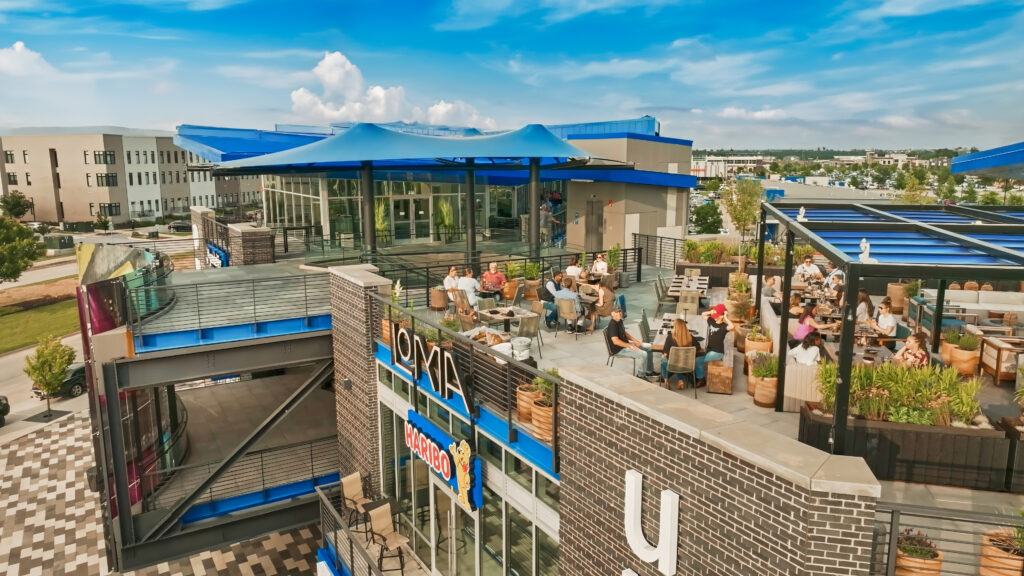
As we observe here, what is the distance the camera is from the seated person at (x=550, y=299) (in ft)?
48.7

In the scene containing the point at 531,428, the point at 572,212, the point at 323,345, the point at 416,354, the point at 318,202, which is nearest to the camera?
the point at 531,428

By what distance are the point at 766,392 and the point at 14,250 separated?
7362 cm

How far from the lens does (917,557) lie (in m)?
5.97

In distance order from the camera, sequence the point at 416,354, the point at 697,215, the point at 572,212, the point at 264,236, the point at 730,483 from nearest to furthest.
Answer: the point at 730,483 < the point at 416,354 < the point at 264,236 < the point at 572,212 < the point at 697,215

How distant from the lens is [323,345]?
17.3m

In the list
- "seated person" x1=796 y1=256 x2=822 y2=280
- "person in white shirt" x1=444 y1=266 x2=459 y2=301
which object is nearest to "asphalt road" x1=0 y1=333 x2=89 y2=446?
"person in white shirt" x1=444 y1=266 x2=459 y2=301

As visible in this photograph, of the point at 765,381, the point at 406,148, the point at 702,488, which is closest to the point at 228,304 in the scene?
the point at 406,148

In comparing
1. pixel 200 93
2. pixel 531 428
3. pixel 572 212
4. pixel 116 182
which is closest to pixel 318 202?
pixel 572 212

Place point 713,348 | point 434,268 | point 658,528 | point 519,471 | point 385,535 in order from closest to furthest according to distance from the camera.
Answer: point 658,528 < point 519,471 < point 713,348 < point 385,535 < point 434,268

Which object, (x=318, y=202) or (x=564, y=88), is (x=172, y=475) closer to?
(x=318, y=202)

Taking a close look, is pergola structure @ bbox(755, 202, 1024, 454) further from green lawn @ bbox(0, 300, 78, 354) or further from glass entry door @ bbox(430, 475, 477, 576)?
green lawn @ bbox(0, 300, 78, 354)

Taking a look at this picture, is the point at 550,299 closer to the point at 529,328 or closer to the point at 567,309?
the point at 567,309

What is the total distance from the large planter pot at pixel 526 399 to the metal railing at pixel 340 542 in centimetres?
Answer: 507

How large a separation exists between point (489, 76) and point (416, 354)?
12116cm
